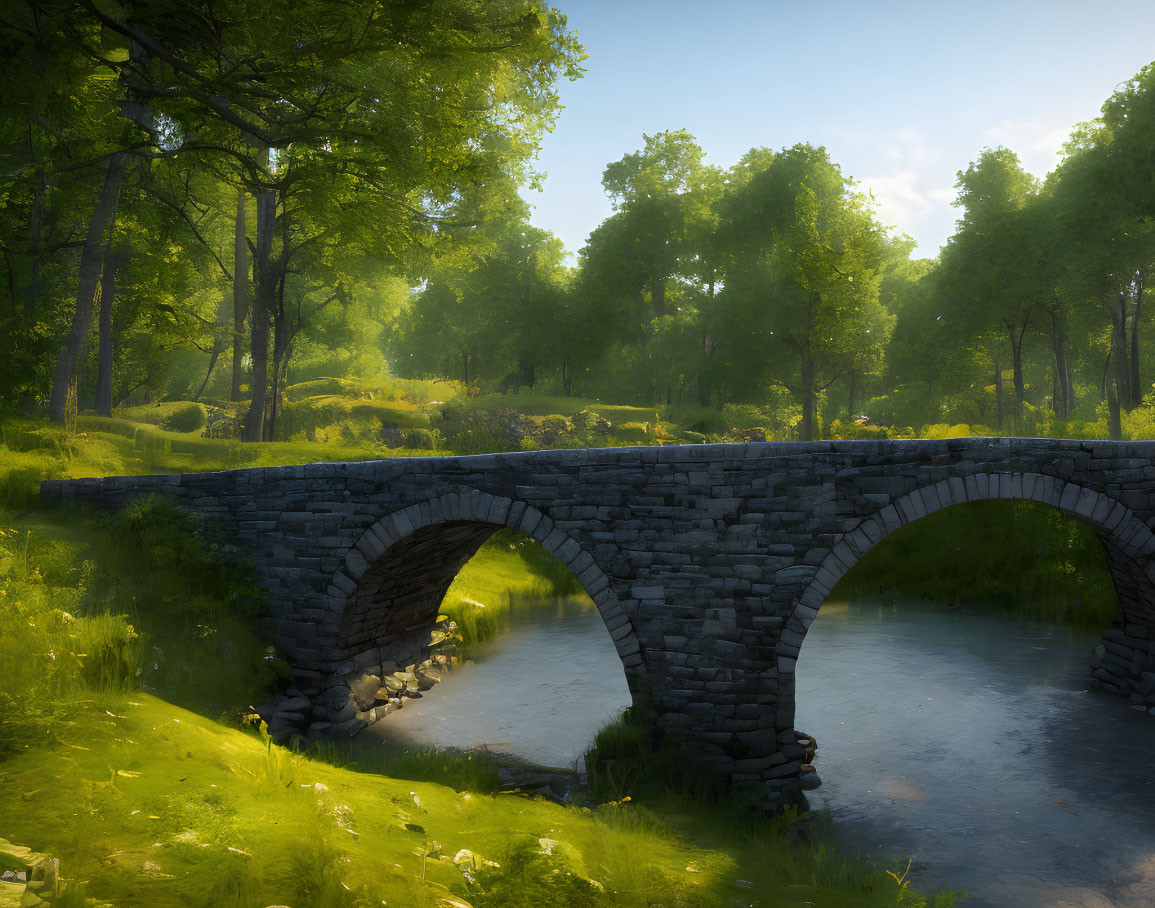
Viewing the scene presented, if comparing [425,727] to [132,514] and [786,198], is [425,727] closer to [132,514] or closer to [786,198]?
[132,514]

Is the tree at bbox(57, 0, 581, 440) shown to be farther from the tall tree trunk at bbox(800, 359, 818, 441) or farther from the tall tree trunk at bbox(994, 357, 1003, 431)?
the tall tree trunk at bbox(994, 357, 1003, 431)

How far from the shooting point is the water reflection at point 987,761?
24.5 feet

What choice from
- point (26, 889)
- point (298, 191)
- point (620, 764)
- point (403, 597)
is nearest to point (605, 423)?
point (298, 191)

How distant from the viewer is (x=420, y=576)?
42.8 feet

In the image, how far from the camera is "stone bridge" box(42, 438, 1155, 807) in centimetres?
902

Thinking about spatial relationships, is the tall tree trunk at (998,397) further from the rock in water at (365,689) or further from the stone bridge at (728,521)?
the rock in water at (365,689)

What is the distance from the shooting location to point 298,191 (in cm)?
1748

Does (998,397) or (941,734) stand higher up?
(998,397)

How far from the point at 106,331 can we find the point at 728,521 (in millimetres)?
17163

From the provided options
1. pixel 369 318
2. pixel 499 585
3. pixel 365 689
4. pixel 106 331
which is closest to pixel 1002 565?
pixel 499 585

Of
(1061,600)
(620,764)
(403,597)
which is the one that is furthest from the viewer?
(1061,600)

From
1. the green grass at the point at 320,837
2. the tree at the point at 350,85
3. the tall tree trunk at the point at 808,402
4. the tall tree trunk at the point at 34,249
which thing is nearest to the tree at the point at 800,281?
the tall tree trunk at the point at 808,402

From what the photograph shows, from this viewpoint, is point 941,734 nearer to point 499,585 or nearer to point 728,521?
point 728,521

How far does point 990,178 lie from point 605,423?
16.6m
